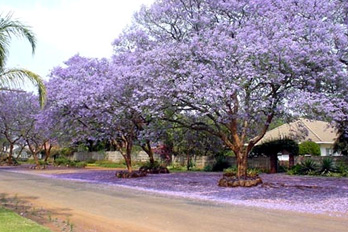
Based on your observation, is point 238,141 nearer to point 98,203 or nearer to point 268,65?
point 268,65

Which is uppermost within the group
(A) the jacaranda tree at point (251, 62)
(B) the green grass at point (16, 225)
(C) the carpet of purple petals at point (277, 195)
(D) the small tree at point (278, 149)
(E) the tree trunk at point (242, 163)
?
(A) the jacaranda tree at point (251, 62)

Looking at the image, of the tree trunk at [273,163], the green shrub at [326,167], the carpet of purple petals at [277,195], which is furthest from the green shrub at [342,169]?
the carpet of purple petals at [277,195]

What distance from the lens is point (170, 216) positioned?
11258 millimetres

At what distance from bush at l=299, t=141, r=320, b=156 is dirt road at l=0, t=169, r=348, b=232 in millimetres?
23752

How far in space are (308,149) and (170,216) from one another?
2784 cm

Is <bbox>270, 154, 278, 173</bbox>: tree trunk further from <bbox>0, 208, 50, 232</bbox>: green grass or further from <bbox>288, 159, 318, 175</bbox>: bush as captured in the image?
<bbox>0, 208, 50, 232</bbox>: green grass

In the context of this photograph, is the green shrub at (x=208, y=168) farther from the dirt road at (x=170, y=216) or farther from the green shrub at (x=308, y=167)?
the dirt road at (x=170, y=216)

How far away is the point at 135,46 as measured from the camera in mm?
20641

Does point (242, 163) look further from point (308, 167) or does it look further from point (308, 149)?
point (308, 149)

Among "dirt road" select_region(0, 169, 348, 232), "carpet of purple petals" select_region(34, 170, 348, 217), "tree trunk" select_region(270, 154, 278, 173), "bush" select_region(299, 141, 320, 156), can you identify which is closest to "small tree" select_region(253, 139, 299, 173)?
"tree trunk" select_region(270, 154, 278, 173)

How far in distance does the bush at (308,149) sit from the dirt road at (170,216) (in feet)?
77.9

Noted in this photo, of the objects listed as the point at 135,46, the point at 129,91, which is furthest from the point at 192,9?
the point at 129,91

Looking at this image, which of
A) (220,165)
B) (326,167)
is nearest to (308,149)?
(220,165)

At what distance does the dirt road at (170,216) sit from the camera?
9641 mm
